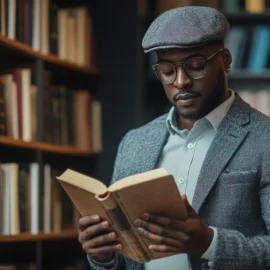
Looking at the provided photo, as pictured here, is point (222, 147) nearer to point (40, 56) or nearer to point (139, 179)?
point (139, 179)

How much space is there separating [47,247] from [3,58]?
3.14ft

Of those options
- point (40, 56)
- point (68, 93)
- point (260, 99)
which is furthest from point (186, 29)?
point (260, 99)

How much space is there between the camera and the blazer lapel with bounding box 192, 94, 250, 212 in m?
1.87

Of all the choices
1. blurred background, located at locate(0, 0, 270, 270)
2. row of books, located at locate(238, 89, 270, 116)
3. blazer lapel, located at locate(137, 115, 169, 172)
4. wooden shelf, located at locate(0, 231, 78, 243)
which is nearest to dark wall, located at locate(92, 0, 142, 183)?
blurred background, located at locate(0, 0, 270, 270)

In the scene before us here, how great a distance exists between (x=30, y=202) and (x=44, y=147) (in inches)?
10.8

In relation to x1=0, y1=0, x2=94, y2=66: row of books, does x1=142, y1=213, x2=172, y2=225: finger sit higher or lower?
lower

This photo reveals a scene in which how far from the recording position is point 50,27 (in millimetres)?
3275

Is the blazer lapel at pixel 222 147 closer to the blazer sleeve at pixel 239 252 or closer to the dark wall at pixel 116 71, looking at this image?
the blazer sleeve at pixel 239 252

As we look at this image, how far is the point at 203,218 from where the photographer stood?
6.17 feet

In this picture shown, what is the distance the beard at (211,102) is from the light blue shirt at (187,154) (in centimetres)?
1

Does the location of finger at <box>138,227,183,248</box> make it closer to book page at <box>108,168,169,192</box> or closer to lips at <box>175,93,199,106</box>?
book page at <box>108,168,169,192</box>

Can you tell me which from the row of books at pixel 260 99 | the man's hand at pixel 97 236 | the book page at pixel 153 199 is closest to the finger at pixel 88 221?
the man's hand at pixel 97 236

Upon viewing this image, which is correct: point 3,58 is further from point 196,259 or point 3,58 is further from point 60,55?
point 196,259

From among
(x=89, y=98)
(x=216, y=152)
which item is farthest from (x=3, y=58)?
(x=216, y=152)
